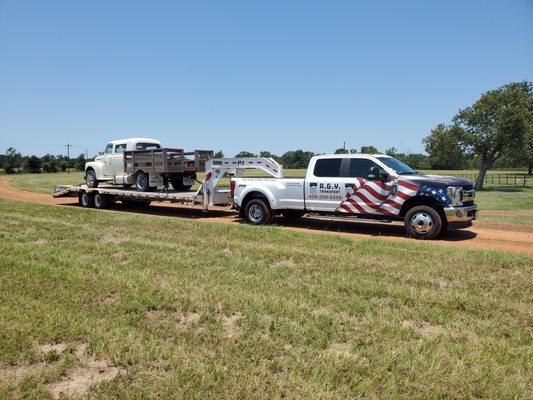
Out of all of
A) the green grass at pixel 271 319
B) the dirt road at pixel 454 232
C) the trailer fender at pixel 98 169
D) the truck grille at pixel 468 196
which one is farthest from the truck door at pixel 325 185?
the trailer fender at pixel 98 169

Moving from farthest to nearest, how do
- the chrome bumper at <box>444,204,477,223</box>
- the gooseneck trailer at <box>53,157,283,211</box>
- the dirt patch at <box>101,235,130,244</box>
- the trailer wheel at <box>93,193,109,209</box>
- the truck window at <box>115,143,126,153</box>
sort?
the trailer wheel at <box>93,193,109,209</box> → the truck window at <box>115,143,126,153</box> → the gooseneck trailer at <box>53,157,283,211</box> → the chrome bumper at <box>444,204,477,223</box> → the dirt patch at <box>101,235,130,244</box>

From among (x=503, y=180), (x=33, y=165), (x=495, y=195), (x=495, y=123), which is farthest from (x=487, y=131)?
(x=33, y=165)

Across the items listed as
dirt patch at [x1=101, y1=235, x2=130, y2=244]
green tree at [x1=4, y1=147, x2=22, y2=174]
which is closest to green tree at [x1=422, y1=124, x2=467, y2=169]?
dirt patch at [x1=101, y1=235, x2=130, y2=244]

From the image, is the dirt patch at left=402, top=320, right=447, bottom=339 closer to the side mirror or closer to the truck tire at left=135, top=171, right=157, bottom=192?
the side mirror

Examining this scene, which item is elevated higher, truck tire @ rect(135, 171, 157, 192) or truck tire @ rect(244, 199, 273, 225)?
truck tire @ rect(135, 171, 157, 192)

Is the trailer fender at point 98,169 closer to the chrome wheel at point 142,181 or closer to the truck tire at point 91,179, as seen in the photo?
the truck tire at point 91,179

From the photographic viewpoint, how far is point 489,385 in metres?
3.44

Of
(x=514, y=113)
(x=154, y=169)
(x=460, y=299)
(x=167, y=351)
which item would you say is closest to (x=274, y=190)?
(x=154, y=169)

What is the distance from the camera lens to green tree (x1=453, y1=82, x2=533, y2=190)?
39000 mm

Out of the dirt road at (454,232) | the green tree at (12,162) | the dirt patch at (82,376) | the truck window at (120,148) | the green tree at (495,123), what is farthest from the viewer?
the green tree at (12,162)

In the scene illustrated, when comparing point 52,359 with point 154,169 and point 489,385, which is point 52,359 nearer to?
point 489,385

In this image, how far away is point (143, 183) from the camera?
16.4 metres

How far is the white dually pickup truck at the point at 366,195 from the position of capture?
1005cm

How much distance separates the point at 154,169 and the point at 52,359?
1227cm
